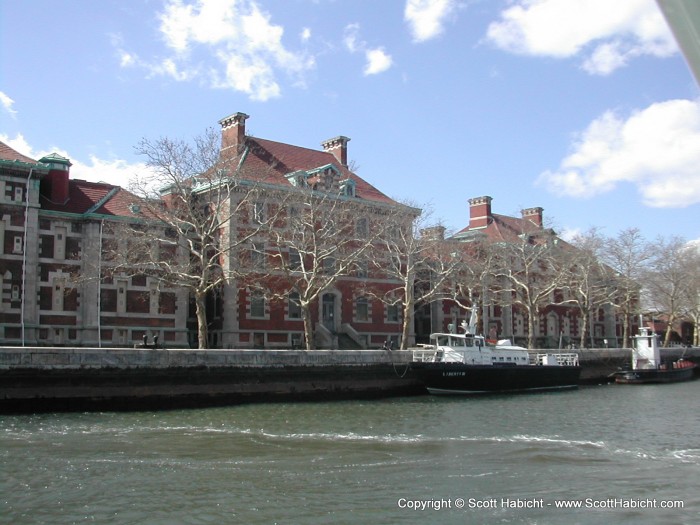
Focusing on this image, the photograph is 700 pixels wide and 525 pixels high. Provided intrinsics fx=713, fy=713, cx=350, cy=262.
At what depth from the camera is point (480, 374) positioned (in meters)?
37.2

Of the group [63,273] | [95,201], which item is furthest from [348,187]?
[63,273]

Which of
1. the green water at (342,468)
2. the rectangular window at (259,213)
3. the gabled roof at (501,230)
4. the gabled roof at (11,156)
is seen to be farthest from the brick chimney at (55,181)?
the gabled roof at (501,230)

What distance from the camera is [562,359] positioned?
1775 inches

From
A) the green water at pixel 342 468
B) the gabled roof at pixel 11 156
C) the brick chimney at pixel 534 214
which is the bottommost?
the green water at pixel 342 468

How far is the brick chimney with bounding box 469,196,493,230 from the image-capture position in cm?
6800

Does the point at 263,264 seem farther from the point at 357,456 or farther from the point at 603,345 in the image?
the point at 603,345

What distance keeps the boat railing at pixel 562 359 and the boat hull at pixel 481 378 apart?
1252 millimetres

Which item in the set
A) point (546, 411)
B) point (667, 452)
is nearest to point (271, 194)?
point (546, 411)

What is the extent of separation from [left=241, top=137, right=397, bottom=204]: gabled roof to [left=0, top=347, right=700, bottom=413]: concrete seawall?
52.6 ft

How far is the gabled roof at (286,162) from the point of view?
47.2m

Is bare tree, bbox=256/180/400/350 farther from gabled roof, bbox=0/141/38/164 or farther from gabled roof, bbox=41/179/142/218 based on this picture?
gabled roof, bbox=0/141/38/164

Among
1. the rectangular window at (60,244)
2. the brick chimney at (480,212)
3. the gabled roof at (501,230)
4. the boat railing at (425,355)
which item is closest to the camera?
the boat railing at (425,355)

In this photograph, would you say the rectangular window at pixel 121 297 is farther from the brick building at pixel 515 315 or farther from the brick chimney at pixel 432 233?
the brick building at pixel 515 315

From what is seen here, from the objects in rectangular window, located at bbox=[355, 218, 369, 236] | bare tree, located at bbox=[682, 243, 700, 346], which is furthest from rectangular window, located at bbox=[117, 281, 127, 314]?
bare tree, located at bbox=[682, 243, 700, 346]
